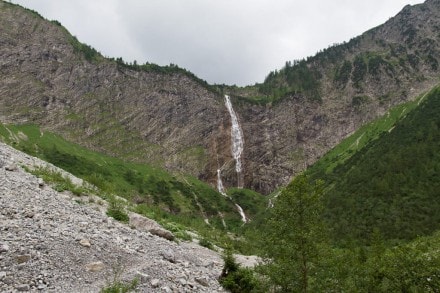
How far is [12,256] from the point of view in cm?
1670

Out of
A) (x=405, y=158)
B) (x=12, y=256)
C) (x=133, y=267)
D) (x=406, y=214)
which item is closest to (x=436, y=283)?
(x=133, y=267)

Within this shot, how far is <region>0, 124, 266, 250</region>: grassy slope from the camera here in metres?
150

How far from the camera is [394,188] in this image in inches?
5133

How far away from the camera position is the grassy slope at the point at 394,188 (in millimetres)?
115000

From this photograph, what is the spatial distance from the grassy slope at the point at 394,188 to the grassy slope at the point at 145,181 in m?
41.1

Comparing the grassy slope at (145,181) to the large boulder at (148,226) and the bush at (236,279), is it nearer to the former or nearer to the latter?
the large boulder at (148,226)

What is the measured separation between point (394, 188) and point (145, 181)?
103m

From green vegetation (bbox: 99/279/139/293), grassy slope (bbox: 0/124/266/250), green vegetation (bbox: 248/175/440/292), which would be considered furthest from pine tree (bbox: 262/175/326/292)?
grassy slope (bbox: 0/124/266/250)

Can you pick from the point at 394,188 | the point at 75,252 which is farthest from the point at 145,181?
the point at 75,252

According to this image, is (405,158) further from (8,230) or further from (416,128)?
(8,230)

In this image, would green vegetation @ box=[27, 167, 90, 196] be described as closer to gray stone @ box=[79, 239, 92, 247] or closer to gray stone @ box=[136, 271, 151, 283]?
gray stone @ box=[79, 239, 92, 247]

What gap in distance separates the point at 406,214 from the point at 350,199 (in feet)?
71.8

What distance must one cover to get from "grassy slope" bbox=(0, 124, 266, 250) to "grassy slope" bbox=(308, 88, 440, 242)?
135 feet

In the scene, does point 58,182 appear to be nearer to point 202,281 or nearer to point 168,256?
point 168,256
